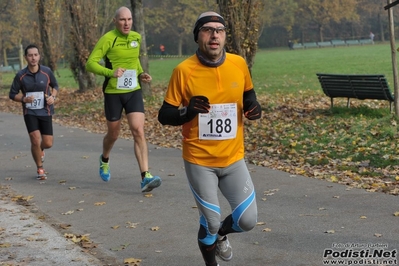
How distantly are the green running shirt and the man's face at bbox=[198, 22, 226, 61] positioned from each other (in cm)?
433

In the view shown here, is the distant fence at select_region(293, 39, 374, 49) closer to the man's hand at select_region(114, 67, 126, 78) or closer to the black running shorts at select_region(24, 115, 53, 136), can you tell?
the black running shorts at select_region(24, 115, 53, 136)

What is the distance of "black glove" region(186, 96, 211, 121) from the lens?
5680mm

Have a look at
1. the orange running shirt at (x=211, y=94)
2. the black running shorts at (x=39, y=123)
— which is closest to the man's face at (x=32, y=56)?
the black running shorts at (x=39, y=123)

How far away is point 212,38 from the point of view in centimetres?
576

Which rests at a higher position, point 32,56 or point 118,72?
point 32,56

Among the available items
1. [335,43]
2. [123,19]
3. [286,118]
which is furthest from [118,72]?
[335,43]

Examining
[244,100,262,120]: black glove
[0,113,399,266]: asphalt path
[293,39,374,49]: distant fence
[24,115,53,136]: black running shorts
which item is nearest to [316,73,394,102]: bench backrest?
[0,113,399,266]: asphalt path

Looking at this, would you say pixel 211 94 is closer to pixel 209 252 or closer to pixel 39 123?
pixel 209 252

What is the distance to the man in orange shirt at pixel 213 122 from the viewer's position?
19.2 feet

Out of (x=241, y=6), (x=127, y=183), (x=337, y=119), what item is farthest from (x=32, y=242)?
(x=241, y=6)

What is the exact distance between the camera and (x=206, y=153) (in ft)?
19.6

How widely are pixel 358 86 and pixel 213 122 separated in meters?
10.6

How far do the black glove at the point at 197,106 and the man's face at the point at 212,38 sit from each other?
347mm

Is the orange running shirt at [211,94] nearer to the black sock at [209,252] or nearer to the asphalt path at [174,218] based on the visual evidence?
the black sock at [209,252]
